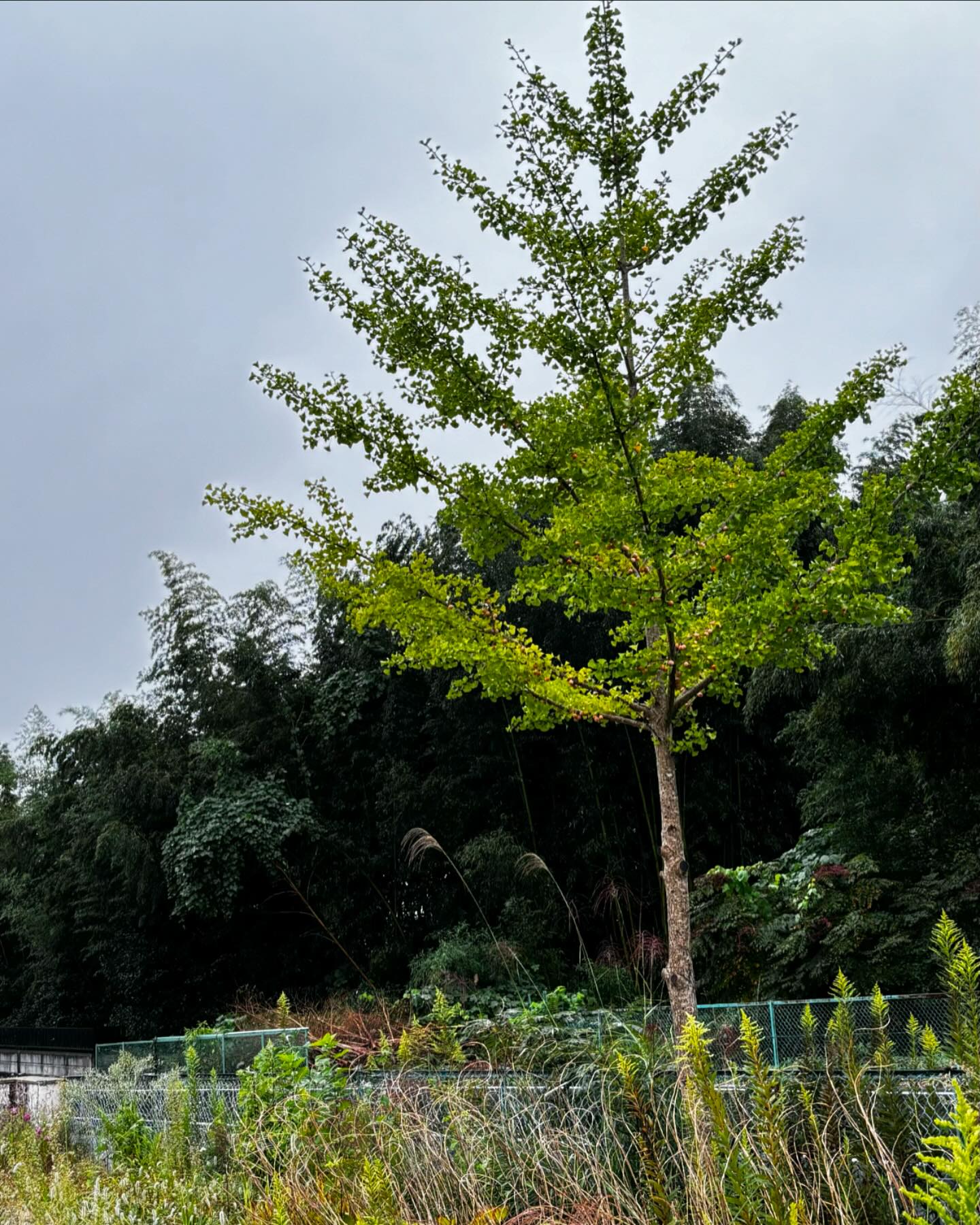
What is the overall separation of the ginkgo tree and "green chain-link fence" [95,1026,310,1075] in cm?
→ 236

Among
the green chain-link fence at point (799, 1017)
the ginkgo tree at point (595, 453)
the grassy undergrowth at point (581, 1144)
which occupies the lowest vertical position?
the green chain-link fence at point (799, 1017)

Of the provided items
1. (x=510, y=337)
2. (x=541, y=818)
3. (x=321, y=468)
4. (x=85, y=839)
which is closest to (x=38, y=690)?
(x=85, y=839)

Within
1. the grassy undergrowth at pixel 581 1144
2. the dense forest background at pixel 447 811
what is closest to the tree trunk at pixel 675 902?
the grassy undergrowth at pixel 581 1144

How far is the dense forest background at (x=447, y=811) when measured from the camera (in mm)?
9523

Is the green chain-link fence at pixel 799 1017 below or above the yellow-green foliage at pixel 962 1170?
below

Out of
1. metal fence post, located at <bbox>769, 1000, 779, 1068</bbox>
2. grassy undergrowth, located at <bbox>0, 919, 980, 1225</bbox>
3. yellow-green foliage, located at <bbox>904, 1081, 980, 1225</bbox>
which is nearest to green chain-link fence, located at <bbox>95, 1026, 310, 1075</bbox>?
grassy undergrowth, located at <bbox>0, 919, 980, 1225</bbox>

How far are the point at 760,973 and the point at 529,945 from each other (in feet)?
11.5

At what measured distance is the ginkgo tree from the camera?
225 inches

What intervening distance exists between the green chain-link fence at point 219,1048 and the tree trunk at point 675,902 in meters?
2.13

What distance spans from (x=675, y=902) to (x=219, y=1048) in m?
3.63

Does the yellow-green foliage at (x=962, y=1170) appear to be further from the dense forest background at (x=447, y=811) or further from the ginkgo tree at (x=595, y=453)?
the dense forest background at (x=447, y=811)

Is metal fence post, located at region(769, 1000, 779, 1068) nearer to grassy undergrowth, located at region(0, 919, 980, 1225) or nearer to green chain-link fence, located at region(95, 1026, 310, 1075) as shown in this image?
grassy undergrowth, located at region(0, 919, 980, 1225)

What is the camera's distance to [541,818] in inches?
548

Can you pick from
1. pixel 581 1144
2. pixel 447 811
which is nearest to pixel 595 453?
pixel 581 1144
